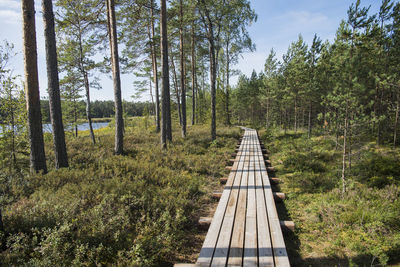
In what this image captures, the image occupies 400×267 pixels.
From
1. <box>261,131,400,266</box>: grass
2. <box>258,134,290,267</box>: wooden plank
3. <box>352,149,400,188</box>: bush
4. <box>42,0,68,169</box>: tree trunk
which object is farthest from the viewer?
<box>352,149,400,188</box>: bush

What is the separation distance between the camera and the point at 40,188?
5.03 meters

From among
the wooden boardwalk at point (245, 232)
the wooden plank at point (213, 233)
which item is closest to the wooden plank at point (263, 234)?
the wooden boardwalk at point (245, 232)

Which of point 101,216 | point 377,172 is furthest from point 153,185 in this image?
point 377,172

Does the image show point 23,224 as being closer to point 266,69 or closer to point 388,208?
point 388,208

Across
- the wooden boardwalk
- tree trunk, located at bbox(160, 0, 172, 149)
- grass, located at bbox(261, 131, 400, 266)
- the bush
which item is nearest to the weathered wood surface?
the wooden boardwalk

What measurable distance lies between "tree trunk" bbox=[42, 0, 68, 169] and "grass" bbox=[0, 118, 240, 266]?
0.80 meters

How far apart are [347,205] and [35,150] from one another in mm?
10350

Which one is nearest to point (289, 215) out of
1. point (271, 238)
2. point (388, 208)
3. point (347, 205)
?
point (347, 205)

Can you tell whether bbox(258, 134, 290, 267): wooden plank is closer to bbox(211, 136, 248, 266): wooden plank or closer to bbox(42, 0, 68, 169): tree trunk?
bbox(211, 136, 248, 266): wooden plank

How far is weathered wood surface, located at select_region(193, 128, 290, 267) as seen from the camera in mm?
3041

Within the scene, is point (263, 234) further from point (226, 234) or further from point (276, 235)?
point (226, 234)

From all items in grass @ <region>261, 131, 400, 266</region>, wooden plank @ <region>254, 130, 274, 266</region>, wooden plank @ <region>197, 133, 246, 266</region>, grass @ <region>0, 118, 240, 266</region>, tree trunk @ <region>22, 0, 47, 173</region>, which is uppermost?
tree trunk @ <region>22, 0, 47, 173</region>

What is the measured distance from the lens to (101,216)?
398cm

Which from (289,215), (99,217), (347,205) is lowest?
(289,215)
